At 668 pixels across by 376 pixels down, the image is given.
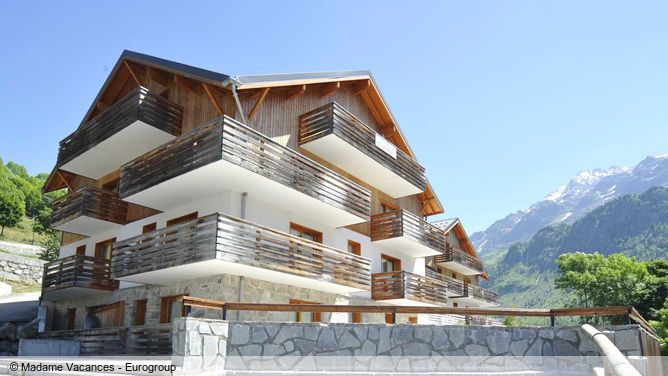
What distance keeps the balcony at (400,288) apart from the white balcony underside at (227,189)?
14.1ft

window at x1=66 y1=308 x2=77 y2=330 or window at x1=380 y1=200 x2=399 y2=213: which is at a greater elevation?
window at x1=380 y1=200 x2=399 y2=213

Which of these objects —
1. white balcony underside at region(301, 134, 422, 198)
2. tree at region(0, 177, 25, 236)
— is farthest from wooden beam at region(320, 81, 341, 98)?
tree at region(0, 177, 25, 236)

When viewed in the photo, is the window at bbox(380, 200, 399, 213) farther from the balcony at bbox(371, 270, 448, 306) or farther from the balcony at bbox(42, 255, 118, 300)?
the balcony at bbox(42, 255, 118, 300)

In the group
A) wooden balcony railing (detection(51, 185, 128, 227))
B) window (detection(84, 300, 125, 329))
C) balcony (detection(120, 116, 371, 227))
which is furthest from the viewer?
wooden balcony railing (detection(51, 185, 128, 227))

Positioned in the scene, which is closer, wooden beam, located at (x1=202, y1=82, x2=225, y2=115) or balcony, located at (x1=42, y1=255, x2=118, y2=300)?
wooden beam, located at (x1=202, y1=82, x2=225, y2=115)

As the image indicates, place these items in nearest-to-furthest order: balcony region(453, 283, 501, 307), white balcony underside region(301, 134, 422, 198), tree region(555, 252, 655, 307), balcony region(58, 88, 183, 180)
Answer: balcony region(58, 88, 183, 180), white balcony underside region(301, 134, 422, 198), balcony region(453, 283, 501, 307), tree region(555, 252, 655, 307)

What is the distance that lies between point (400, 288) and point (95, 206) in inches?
485

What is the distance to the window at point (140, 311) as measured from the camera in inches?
814

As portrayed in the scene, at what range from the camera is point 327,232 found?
22516 mm

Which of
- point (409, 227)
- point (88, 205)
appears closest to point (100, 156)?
point (88, 205)

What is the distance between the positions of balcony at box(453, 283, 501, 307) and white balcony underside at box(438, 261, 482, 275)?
114cm

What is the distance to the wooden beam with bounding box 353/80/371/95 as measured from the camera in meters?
25.6

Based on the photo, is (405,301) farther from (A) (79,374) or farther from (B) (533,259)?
(B) (533,259)

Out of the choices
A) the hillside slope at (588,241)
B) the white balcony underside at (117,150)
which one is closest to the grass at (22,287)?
the white balcony underside at (117,150)
